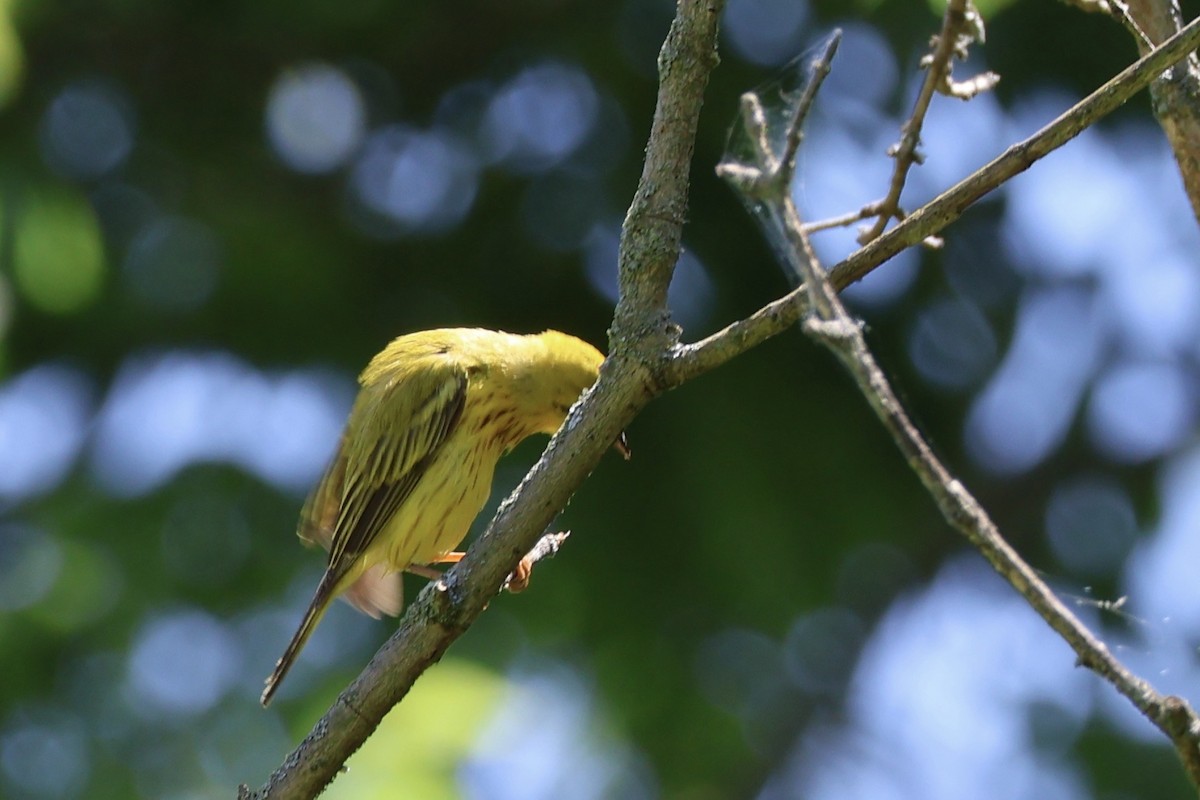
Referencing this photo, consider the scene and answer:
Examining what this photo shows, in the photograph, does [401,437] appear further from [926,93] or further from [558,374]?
[926,93]

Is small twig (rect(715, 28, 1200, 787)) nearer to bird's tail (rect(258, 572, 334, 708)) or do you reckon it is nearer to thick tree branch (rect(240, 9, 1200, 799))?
thick tree branch (rect(240, 9, 1200, 799))

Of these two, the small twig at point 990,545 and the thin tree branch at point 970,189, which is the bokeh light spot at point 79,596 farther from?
the small twig at point 990,545

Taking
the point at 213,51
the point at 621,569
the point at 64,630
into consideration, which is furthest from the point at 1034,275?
the point at 64,630

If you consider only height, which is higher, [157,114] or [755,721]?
[157,114]

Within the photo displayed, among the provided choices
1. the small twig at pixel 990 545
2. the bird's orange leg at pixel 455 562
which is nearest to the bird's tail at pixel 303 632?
the bird's orange leg at pixel 455 562

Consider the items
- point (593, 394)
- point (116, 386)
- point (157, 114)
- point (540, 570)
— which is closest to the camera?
point (593, 394)

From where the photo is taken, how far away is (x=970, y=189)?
166 cm

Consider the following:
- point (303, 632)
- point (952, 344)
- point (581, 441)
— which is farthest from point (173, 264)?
point (581, 441)

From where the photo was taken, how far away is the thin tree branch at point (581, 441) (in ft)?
6.24

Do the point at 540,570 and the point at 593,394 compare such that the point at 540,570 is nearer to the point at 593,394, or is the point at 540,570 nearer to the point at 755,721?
the point at 755,721

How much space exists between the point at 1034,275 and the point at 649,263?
122 inches

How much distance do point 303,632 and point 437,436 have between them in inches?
23.3

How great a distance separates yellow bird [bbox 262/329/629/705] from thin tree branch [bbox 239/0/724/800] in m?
1.35

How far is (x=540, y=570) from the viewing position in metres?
4.09
